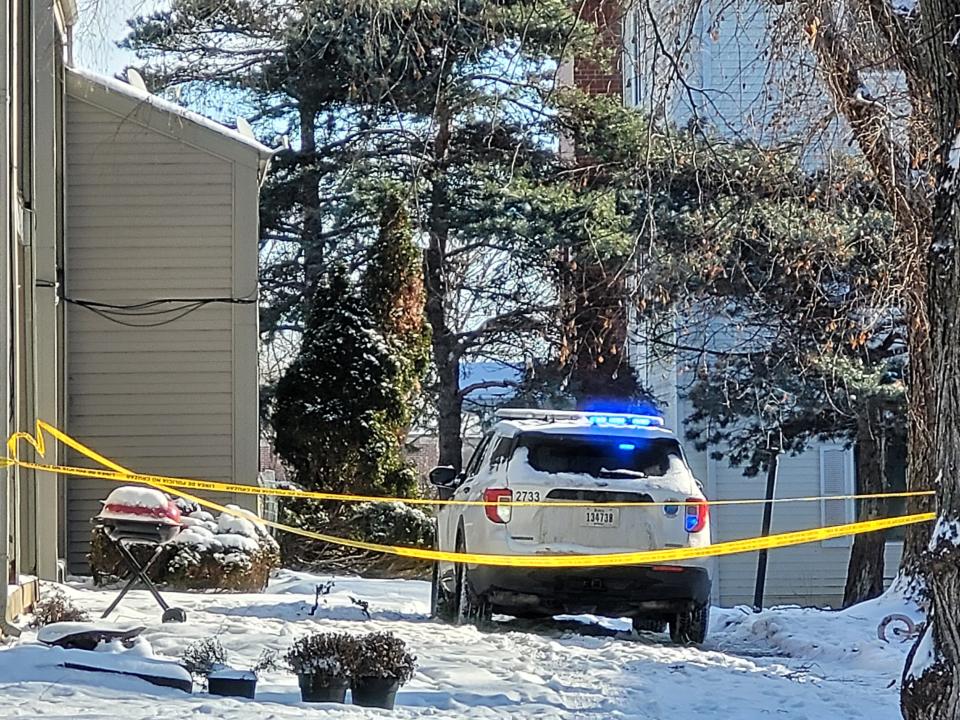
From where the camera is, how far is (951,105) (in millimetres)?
6043

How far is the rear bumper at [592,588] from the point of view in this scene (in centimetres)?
1073

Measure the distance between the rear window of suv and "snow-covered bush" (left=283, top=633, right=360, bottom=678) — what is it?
368 centimetres

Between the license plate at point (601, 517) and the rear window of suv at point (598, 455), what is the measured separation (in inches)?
13.6

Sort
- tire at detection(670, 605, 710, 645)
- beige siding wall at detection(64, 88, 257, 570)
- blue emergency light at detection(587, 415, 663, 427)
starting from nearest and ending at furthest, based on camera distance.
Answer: tire at detection(670, 605, 710, 645), blue emergency light at detection(587, 415, 663, 427), beige siding wall at detection(64, 88, 257, 570)

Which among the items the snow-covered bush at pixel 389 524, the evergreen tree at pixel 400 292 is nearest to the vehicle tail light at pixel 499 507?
the snow-covered bush at pixel 389 524

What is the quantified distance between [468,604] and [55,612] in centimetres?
304

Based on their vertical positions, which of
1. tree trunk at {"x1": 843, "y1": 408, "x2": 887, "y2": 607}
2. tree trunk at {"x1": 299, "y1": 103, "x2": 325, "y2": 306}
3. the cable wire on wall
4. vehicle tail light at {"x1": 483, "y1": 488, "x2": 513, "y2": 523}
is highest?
tree trunk at {"x1": 299, "y1": 103, "x2": 325, "y2": 306}

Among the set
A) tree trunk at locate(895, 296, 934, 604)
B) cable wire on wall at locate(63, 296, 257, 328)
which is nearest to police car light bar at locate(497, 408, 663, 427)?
tree trunk at locate(895, 296, 934, 604)

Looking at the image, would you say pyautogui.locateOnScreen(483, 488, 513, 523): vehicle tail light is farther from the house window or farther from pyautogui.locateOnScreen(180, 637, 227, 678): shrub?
the house window

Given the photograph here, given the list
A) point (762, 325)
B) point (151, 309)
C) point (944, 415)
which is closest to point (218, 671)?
point (944, 415)

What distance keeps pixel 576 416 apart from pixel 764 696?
142 inches

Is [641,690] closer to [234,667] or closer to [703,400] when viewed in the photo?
[234,667]

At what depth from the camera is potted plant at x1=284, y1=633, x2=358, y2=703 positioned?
7.42m

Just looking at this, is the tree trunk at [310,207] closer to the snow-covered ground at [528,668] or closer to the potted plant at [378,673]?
the snow-covered ground at [528,668]
